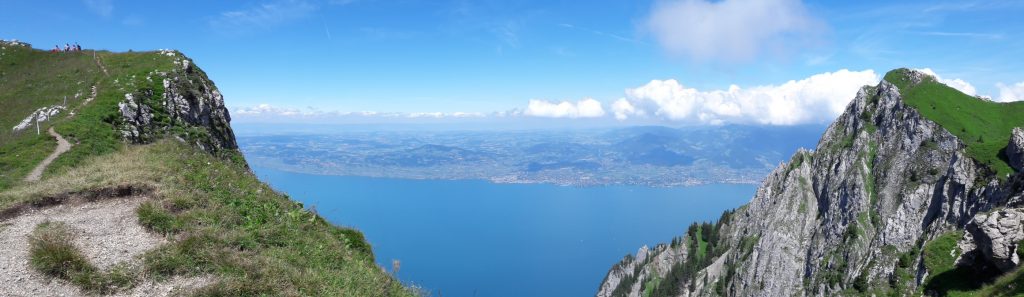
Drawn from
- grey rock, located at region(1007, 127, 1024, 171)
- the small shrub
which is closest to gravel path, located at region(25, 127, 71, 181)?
the small shrub

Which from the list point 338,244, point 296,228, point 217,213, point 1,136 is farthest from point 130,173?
point 1,136

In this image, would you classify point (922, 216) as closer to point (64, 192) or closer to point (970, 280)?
point (970, 280)

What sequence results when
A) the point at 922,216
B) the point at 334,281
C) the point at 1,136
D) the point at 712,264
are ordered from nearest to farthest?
the point at 334,281 < the point at 1,136 < the point at 922,216 < the point at 712,264

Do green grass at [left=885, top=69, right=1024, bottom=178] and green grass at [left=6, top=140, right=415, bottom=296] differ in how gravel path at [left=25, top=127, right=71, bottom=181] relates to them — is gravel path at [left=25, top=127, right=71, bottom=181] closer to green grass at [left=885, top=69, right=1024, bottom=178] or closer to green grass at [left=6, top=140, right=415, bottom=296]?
green grass at [left=6, top=140, right=415, bottom=296]

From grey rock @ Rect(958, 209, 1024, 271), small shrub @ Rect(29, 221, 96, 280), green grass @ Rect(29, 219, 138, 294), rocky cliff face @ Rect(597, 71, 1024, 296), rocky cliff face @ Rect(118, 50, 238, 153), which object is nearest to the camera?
green grass @ Rect(29, 219, 138, 294)

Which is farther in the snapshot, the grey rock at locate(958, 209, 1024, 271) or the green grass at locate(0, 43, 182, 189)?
the green grass at locate(0, 43, 182, 189)

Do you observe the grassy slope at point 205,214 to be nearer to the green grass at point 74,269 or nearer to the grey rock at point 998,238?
the green grass at point 74,269
